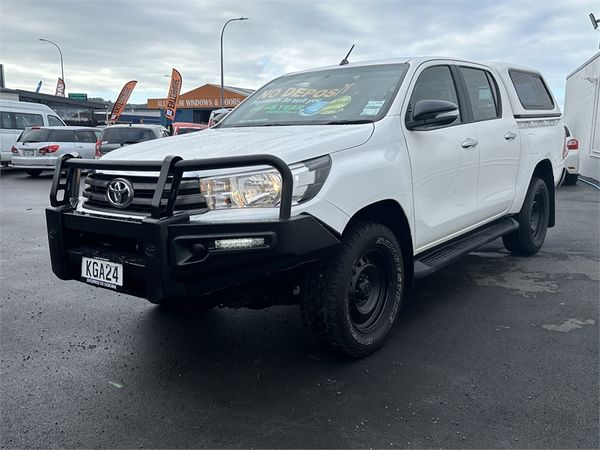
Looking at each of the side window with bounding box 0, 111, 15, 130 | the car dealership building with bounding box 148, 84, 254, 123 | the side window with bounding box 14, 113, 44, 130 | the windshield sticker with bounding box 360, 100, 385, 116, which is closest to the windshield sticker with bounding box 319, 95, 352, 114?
the windshield sticker with bounding box 360, 100, 385, 116

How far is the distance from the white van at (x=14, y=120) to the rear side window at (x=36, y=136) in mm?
1818

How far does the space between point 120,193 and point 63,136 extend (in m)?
14.8

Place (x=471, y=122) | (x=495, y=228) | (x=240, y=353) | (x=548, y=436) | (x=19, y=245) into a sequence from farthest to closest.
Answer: (x=19, y=245), (x=495, y=228), (x=471, y=122), (x=240, y=353), (x=548, y=436)

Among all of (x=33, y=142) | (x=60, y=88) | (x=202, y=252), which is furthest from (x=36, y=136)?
(x=60, y=88)

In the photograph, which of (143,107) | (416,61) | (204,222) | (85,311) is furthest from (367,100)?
(143,107)

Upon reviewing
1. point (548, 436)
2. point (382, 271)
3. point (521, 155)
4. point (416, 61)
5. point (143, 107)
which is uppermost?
point (143, 107)

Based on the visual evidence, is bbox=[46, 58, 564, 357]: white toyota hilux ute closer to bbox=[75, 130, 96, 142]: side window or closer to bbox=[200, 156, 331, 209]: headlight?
bbox=[200, 156, 331, 209]: headlight

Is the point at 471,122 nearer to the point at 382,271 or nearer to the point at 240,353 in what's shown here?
the point at 382,271

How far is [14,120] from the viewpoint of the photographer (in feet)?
58.4

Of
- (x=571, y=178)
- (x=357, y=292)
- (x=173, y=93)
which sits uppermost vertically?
(x=173, y=93)

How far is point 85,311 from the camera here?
14.4 feet

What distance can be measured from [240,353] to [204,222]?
125 centimetres

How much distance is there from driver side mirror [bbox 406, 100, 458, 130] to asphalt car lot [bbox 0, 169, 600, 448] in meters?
1.50

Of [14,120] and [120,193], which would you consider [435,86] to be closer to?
[120,193]
